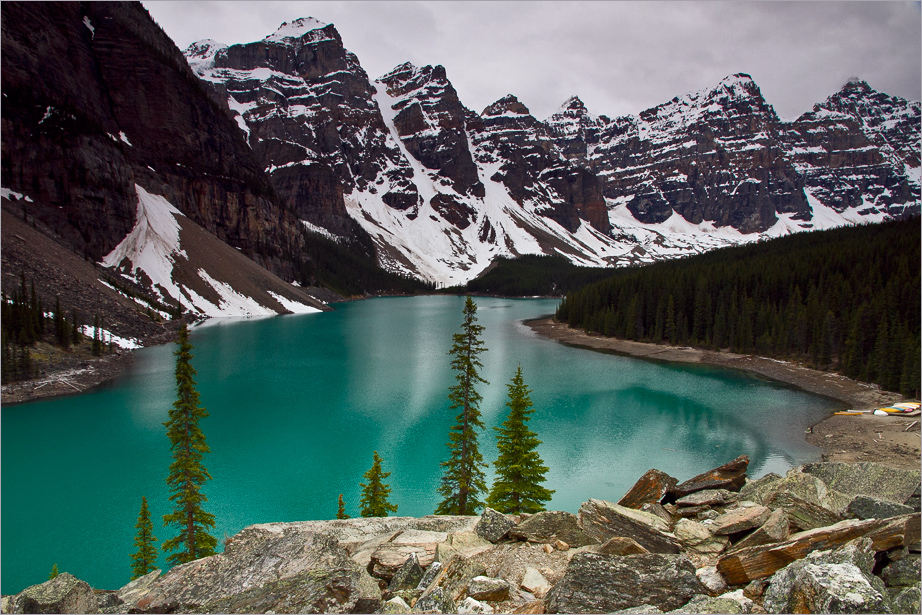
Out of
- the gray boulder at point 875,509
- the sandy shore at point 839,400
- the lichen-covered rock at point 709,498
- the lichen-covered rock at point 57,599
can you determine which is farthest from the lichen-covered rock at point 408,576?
the sandy shore at point 839,400

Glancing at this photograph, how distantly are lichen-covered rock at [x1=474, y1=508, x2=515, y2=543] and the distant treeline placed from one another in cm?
15503

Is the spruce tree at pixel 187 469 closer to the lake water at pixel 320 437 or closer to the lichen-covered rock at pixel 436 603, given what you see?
the lake water at pixel 320 437

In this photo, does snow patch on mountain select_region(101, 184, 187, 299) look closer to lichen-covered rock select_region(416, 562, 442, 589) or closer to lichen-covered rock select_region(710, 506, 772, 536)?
lichen-covered rock select_region(416, 562, 442, 589)

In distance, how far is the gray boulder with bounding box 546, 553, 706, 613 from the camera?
6.62 m

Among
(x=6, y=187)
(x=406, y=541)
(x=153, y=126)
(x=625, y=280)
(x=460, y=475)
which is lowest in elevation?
(x=460, y=475)

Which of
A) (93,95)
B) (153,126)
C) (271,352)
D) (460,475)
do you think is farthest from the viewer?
(153,126)

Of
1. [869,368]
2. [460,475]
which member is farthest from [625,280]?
[460,475]

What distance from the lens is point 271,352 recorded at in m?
54.1

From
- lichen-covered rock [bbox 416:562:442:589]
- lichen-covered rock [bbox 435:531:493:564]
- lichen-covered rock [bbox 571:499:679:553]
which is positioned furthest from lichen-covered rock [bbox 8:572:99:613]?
lichen-covered rock [bbox 571:499:679:553]

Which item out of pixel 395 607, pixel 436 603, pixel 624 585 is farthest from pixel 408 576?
pixel 624 585

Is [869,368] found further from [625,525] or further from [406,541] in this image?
[406,541]

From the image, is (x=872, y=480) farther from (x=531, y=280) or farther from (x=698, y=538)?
(x=531, y=280)

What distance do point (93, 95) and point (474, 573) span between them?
120018 mm

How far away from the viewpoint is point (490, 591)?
7.08 m
